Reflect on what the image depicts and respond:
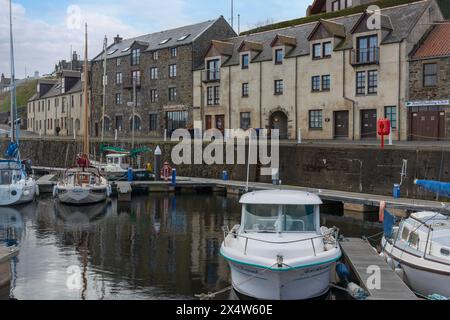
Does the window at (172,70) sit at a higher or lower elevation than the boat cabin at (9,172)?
higher

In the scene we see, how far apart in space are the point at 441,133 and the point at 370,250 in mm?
19555

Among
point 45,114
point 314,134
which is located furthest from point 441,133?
point 45,114

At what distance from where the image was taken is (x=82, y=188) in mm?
30609

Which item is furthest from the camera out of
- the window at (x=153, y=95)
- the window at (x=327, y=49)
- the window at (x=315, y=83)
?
the window at (x=153, y=95)

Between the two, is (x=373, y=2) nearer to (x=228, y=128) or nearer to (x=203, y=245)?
(x=228, y=128)

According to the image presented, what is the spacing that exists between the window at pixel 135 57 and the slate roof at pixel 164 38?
0.97 m

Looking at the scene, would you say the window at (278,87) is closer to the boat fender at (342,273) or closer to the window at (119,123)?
the window at (119,123)

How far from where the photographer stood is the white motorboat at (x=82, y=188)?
3064 centimetres


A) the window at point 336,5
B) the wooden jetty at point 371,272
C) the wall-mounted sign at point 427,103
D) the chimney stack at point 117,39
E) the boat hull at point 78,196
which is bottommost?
the wooden jetty at point 371,272

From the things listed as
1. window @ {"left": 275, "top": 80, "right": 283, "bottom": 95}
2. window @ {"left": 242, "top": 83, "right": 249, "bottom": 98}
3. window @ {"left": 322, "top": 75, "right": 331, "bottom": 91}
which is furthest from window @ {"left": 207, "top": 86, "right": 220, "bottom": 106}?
window @ {"left": 322, "top": 75, "right": 331, "bottom": 91}

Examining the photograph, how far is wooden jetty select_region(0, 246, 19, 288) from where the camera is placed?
13.2 m

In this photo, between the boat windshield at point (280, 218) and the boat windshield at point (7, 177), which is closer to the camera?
the boat windshield at point (280, 218)

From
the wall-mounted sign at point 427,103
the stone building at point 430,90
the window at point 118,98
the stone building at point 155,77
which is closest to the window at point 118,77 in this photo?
the stone building at point 155,77

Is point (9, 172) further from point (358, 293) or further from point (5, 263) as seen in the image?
point (358, 293)
